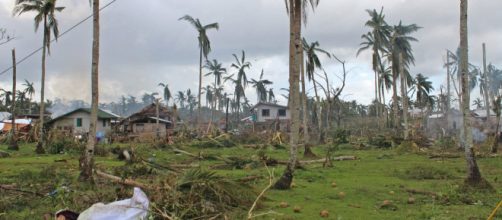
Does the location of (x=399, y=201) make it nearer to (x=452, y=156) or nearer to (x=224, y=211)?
(x=224, y=211)

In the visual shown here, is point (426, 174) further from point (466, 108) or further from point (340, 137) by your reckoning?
point (340, 137)

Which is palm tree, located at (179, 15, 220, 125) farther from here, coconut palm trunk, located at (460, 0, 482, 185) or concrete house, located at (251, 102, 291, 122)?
coconut palm trunk, located at (460, 0, 482, 185)

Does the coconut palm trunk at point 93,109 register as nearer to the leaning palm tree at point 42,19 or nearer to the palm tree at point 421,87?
the leaning palm tree at point 42,19

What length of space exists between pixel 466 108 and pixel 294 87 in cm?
461

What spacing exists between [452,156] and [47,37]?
24.5 m

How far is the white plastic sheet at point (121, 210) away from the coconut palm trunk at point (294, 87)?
5320 mm

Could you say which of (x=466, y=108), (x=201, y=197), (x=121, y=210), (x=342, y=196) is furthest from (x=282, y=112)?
(x=121, y=210)

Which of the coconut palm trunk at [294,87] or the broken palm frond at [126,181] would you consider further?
the coconut palm trunk at [294,87]

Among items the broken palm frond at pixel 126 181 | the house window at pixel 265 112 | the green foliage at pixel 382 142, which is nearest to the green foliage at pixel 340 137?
the green foliage at pixel 382 142

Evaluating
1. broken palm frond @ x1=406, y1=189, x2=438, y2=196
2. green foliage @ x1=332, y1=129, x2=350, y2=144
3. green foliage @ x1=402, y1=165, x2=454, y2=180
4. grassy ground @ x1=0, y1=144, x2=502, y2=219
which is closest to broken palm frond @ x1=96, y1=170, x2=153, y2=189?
grassy ground @ x1=0, y1=144, x2=502, y2=219

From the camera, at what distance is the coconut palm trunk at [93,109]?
1343 centimetres

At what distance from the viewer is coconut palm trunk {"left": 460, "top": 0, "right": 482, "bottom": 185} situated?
12.5 m

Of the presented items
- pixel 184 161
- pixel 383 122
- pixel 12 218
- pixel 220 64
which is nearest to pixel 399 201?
pixel 12 218

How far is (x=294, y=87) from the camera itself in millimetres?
13000
